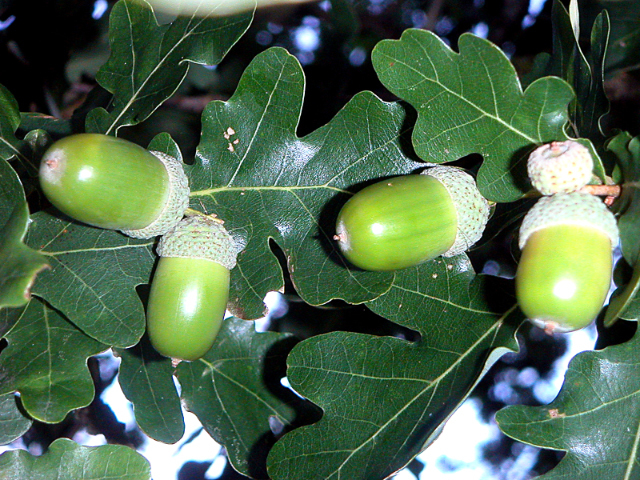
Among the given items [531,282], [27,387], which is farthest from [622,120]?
[27,387]

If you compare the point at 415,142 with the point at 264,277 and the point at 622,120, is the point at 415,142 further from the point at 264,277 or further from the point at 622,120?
the point at 622,120

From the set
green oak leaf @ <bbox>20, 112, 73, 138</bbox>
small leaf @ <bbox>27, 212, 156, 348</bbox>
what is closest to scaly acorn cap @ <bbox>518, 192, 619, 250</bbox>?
small leaf @ <bbox>27, 212, 156, 348</bbox>

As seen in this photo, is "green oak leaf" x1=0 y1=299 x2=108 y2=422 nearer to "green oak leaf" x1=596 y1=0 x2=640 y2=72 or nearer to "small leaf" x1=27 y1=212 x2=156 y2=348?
"small leaf" x1=27 y1=212 x2=156 y2=348

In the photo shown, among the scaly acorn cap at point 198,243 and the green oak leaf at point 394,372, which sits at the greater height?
the scaly acorn cap at point 198,243

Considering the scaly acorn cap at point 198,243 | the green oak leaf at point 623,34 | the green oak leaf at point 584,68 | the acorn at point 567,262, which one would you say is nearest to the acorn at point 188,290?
the scaly acorn cap at point 198,243

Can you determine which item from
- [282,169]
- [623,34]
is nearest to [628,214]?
[282,169]

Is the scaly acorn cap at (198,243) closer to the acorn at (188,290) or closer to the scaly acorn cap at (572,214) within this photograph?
the acorn at (188,290)
